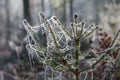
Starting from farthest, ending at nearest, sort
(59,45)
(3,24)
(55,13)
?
(3,24)
(55,13)
(59,45)

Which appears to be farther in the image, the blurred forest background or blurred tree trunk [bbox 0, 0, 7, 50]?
blurred tree trunk [bbox 0, 0, 7, 50]

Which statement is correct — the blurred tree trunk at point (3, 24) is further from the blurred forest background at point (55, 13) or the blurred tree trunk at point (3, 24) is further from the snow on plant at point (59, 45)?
the snow on plant at point (59, 45)

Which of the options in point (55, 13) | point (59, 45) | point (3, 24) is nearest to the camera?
point (59, 45)

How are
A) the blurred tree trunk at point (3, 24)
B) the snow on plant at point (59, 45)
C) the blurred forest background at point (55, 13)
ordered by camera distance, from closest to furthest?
the snow on plant at point (59, 45)
the blurred forest background at point (55, 13)
the blurred tree trunk at point (3, 24)

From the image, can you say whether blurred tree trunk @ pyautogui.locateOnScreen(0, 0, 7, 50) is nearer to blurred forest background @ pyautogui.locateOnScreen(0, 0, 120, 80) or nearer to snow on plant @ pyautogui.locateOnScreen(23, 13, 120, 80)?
blurred forest background @ pyautogui.locateOnScreen(0, 0, 120, 80)

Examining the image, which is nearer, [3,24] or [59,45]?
[59,45]

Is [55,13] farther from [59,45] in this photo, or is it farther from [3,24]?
[59,45]

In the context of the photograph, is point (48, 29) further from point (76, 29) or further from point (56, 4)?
point (56, 4)

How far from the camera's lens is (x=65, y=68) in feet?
10.6

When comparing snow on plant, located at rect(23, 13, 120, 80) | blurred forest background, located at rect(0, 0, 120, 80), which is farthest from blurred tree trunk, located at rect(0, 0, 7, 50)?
snow on plant, located at rect(23, 13, 120, 80)

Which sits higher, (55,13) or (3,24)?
(55,13)

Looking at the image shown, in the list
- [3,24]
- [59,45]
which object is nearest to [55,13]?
[3,24]

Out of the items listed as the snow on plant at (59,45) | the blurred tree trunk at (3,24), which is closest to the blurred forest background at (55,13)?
the blurred tree trunk at (3,24)

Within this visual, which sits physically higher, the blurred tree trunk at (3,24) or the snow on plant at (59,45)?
the snow on plant at (59,45)
